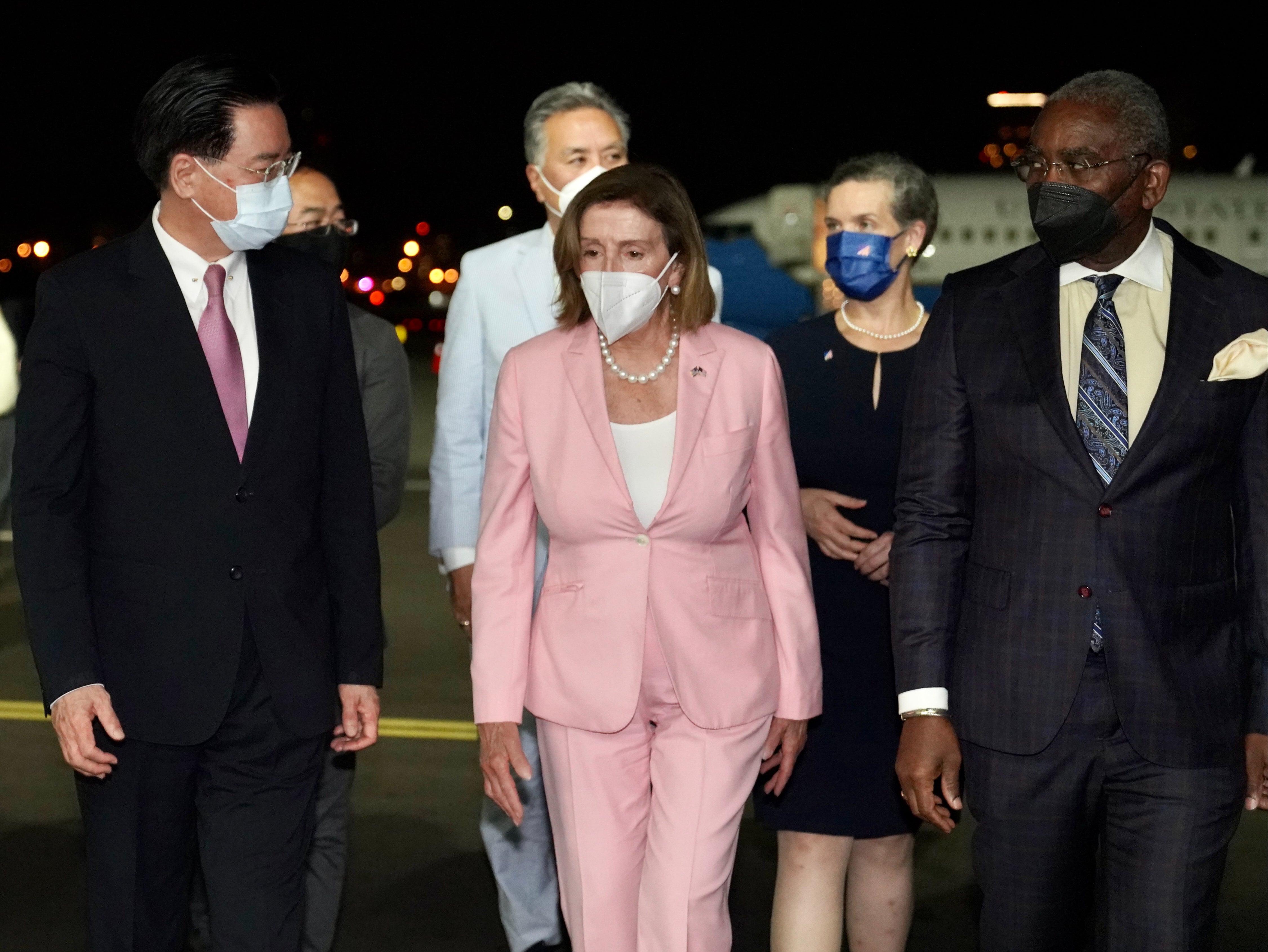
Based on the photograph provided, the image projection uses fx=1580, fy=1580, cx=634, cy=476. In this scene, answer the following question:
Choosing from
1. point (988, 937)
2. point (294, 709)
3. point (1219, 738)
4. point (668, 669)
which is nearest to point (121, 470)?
Result: point (294, 709)

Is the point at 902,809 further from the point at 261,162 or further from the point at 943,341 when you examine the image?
the point at 261,162

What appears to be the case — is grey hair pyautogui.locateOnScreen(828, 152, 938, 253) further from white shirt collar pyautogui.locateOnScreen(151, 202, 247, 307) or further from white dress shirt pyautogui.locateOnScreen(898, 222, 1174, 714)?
white shirt collar pyautogui.locateOnScreen(151, 202, 247, 307)

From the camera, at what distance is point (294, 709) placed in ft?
10.2

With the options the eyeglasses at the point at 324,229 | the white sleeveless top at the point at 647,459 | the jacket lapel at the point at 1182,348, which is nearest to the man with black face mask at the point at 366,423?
the eyeglasses at the point at 324,229

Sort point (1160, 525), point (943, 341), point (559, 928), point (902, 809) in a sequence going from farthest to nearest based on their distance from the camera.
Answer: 1. point (559, 928)
2. point (902, 809)
3. point (943, 341)
4. point (1160, 525)

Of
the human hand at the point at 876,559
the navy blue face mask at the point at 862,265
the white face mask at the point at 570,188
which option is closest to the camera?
the human hand at the point at 876,559

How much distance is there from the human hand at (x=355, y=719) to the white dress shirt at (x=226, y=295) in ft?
2.00

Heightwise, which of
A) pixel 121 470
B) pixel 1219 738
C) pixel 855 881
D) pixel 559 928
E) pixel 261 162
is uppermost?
pixel 261 162

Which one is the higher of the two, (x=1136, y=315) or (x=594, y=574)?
(x=1136, y=315)

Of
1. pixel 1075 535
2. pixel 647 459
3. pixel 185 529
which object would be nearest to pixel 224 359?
pixel 185 529

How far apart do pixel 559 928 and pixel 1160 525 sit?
7.85 ft

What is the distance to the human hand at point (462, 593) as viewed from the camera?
4.28 metres

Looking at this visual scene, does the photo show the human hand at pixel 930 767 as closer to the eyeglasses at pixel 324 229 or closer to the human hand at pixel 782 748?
the human hand at pixel 782 748

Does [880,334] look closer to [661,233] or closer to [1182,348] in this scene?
[661,233]
